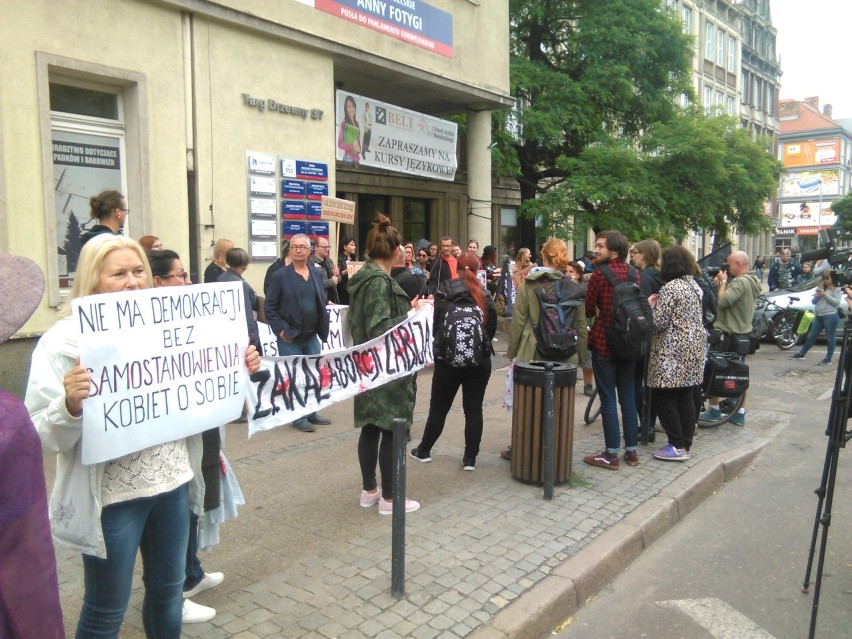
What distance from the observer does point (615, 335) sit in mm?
5707

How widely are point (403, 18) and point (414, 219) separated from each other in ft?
21.6

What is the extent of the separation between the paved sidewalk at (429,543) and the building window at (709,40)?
1666 inches

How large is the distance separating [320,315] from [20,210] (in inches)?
128

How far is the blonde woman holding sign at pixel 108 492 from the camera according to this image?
2383 millimetres

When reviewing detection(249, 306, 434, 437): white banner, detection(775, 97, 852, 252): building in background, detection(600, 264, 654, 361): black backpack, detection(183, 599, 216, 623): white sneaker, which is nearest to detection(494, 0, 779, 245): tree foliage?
detection(600, 264, 654, 361): black backpack

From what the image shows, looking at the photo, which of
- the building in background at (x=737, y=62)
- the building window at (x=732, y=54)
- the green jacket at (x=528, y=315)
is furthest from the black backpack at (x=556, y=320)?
the building window at (x=732, y=54)

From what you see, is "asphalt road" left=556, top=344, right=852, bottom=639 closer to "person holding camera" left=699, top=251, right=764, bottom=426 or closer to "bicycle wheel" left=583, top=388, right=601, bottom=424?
"person holding camera" left=699, top=251, right=764, bottom=426

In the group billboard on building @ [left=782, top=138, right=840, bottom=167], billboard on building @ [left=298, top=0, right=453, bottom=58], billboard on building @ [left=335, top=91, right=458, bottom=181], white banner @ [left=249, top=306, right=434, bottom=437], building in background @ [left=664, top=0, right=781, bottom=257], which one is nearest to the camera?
white banner @ [left=249, top=306, right=434, bottom=437]

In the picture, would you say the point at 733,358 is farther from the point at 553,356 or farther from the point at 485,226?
the point at 485,226

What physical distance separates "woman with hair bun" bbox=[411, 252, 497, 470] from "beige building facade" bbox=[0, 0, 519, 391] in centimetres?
428

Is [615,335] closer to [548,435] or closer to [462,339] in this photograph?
[548,435]

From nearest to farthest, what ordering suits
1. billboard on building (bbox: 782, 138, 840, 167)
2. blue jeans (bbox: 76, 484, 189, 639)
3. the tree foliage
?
blue jeans (bbox: 76, 484, 189, 639) < the tree foliage < billboard on building (bbox: 782, 138, 840, 167)

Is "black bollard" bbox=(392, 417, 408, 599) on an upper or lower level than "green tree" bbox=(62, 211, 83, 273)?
lower

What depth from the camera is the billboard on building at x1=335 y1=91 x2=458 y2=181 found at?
11500 millimetres
